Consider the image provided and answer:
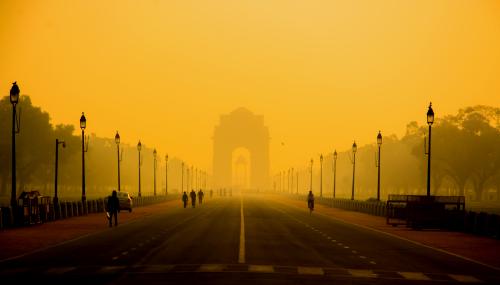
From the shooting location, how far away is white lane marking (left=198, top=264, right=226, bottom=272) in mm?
19344

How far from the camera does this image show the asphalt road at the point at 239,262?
18027mm

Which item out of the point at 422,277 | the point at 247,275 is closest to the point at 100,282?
the point at 247,275

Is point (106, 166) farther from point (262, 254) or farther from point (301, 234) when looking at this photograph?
point (262, 254)

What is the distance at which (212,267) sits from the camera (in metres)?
20.1

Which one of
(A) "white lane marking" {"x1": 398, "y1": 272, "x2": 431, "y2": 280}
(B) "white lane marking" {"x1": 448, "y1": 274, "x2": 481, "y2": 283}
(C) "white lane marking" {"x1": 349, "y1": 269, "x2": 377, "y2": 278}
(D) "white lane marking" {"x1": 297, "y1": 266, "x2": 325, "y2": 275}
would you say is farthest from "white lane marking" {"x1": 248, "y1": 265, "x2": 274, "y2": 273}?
(B) "white lane marking" {"x1": 448, "y1": 274, "x2": 481, "y2": 283}

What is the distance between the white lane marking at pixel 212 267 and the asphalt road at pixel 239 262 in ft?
0.06

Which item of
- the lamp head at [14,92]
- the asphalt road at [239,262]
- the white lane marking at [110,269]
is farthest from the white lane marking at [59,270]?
the lamp head at [14,92]

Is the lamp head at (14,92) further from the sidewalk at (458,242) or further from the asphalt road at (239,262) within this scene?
the sidewalk at (458,242)

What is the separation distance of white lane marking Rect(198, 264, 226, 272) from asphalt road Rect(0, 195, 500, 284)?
0.8 inches

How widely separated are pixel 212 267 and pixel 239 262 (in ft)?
4.97

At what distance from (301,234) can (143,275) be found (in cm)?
1848

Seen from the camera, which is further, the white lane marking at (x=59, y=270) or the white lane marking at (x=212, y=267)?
the white lane marking at (x=212, y=267)

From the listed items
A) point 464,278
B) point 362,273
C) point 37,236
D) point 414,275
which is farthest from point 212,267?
point 37,236

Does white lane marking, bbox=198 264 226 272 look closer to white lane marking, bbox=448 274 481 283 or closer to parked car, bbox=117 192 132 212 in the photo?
white lane marking, bbox=448 274 481 283
